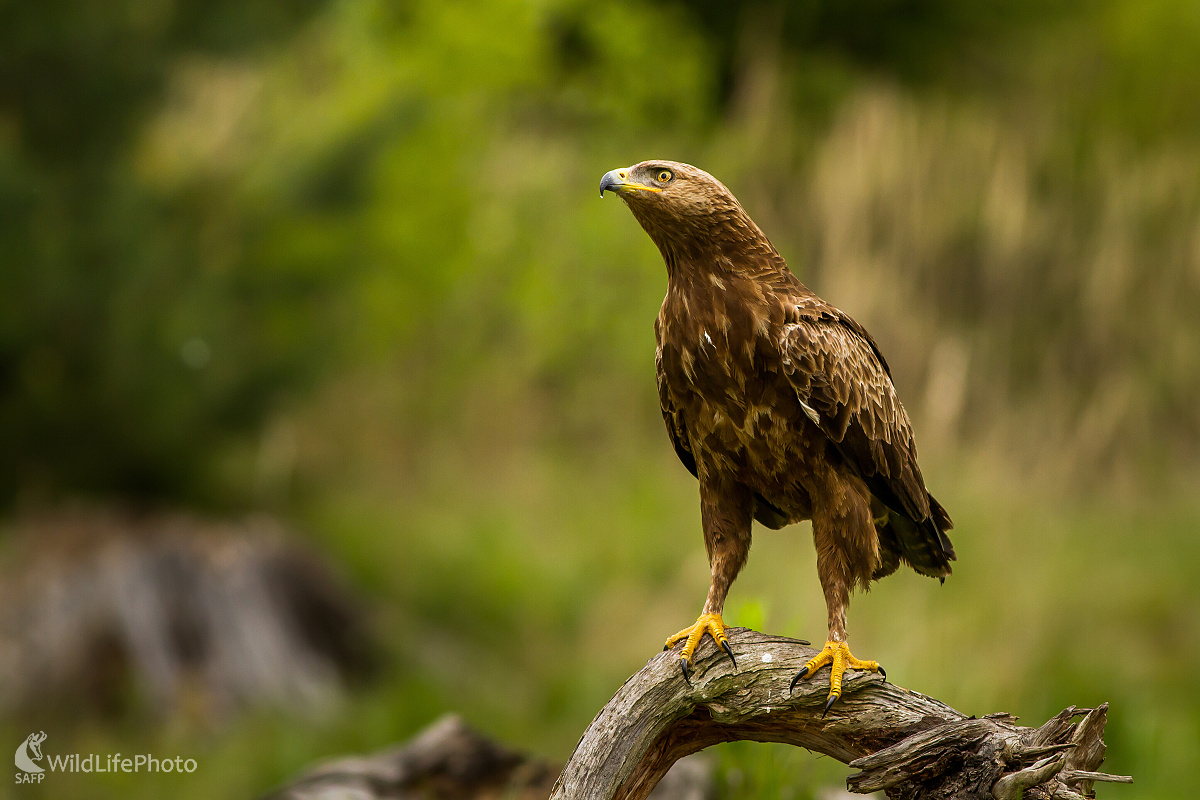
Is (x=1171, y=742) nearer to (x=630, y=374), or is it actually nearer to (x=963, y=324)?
(x=963, y=324)

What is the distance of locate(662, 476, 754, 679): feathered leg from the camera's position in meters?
2.70

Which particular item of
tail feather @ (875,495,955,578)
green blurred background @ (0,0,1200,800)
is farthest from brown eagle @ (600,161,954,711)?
green blurred background @ (0,0,1200,800)

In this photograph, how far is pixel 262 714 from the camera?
597 centimetres

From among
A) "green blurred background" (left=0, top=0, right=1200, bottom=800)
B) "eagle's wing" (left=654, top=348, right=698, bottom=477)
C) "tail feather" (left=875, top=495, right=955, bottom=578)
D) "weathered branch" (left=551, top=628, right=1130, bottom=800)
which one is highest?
"green blurred background" (left=0, top=0, right=1200, bottom=800)

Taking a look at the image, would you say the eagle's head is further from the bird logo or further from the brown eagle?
the bird logo

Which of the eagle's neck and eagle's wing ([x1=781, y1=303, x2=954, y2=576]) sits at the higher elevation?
the eagle's neck

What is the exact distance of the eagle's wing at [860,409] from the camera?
256cm

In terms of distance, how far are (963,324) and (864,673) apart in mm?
4926

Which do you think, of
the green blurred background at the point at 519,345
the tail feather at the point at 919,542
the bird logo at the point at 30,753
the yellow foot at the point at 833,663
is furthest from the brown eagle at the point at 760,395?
the bird logo at the point at 30,753

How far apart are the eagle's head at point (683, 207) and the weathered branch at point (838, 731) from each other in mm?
956

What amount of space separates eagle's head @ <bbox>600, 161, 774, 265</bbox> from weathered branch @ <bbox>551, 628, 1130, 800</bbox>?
0.96 m

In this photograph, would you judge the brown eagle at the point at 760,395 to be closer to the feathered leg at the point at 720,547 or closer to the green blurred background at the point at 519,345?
the feathered leg at the point at 720,547

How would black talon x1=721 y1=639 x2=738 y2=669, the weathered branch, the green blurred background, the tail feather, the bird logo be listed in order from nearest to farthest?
the weathered branch → black talon x1=721 y1=639 x2=738 y2=669 → the tail feather → the bird logo → the green blurred background

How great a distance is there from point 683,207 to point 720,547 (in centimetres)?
83
